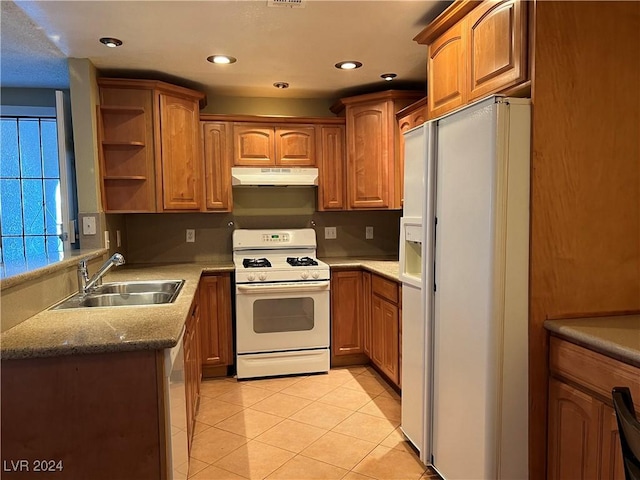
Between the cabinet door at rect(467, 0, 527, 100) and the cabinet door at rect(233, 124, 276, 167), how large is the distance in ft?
6.69

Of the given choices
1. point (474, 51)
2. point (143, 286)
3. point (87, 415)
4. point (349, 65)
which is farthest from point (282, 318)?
point (474, 51)

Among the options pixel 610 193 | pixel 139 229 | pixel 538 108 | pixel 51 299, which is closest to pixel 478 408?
pixel 610 193

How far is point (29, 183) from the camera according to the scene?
Result: 3992 mm

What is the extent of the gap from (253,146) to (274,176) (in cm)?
31

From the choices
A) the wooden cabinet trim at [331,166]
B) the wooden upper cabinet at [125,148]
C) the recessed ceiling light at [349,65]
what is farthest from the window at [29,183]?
the recessed ceiling light at [349,65]

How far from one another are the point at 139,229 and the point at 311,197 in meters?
1.51

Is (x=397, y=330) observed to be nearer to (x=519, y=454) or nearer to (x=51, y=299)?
(x=519, y=454)

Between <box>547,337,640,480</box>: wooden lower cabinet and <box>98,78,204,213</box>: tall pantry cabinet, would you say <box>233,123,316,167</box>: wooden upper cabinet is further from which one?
<box>547,337,640,480</box>: wooden lower cabinet

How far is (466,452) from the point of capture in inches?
71.7

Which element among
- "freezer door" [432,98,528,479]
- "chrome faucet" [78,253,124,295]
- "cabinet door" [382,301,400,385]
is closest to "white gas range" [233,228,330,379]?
"cabinet door" [382,301,400,385]

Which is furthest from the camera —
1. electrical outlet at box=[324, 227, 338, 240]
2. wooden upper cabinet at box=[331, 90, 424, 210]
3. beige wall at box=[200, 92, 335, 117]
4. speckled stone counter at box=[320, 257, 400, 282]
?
electrical outlet at box=[324, 227, 338, 240]

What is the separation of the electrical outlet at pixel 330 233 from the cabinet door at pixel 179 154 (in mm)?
1184

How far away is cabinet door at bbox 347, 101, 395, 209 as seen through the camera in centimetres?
360

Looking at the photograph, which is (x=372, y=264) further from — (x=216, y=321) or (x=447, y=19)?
(x=447, y=19)
